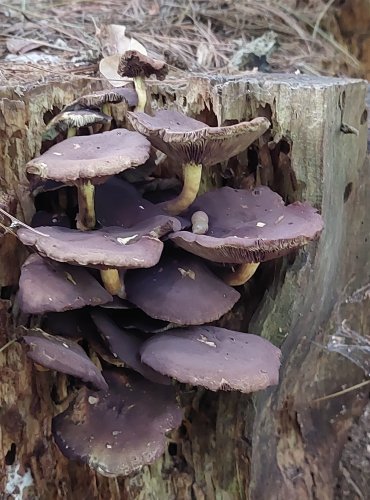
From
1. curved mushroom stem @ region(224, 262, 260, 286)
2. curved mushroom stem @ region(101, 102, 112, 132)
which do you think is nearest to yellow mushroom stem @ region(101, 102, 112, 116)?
curved mushroom stem @ region(101, 102, 112, 132)

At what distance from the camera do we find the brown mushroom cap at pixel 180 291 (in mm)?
1822

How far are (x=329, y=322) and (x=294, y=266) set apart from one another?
559 mm

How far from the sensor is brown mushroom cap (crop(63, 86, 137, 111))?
1987 millimetres

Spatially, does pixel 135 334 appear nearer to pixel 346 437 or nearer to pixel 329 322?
pixel 329 322

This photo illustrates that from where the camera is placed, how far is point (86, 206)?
189 centimetres

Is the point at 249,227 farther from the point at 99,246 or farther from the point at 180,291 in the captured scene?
the point at 99,246

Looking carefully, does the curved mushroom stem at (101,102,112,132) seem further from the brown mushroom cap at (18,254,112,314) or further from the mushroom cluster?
the brown mushroom cap at (18,254,112,314)

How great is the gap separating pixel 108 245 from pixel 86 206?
26cm

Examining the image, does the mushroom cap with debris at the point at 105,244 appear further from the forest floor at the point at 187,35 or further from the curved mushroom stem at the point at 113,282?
the forest floor at the point at 187,35

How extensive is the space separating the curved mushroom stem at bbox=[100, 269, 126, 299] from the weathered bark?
1.32ft

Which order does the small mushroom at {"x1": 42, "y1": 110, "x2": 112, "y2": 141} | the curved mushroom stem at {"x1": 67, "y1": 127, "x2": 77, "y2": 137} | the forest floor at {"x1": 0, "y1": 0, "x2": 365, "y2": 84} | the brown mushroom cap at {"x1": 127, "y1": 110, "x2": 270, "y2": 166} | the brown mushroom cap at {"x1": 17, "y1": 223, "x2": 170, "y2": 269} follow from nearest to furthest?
the brown mushroom cap at {"x1": 17, "y1": 223, "x2": 170, "y2": 269}
the brown mushroom cap at {"x1": 127, "y1": 110, "x2": 270, "y2": 166}
the small mushroom at {"x1": 42, "y1": 110, "x2": 112, "y2": 141}
the curved mushroom stem at {"x1": 67, "y1": 127, "x2": 77, "y2": 137}
the forest floor at {"x1": 0, "y1": 0, "x2": 365, "y2": 84}

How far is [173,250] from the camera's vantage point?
199 centimetres

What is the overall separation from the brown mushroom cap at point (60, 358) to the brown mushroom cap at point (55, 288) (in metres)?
0.09

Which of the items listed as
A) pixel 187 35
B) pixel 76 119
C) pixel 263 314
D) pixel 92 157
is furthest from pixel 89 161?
pixel 187 35
